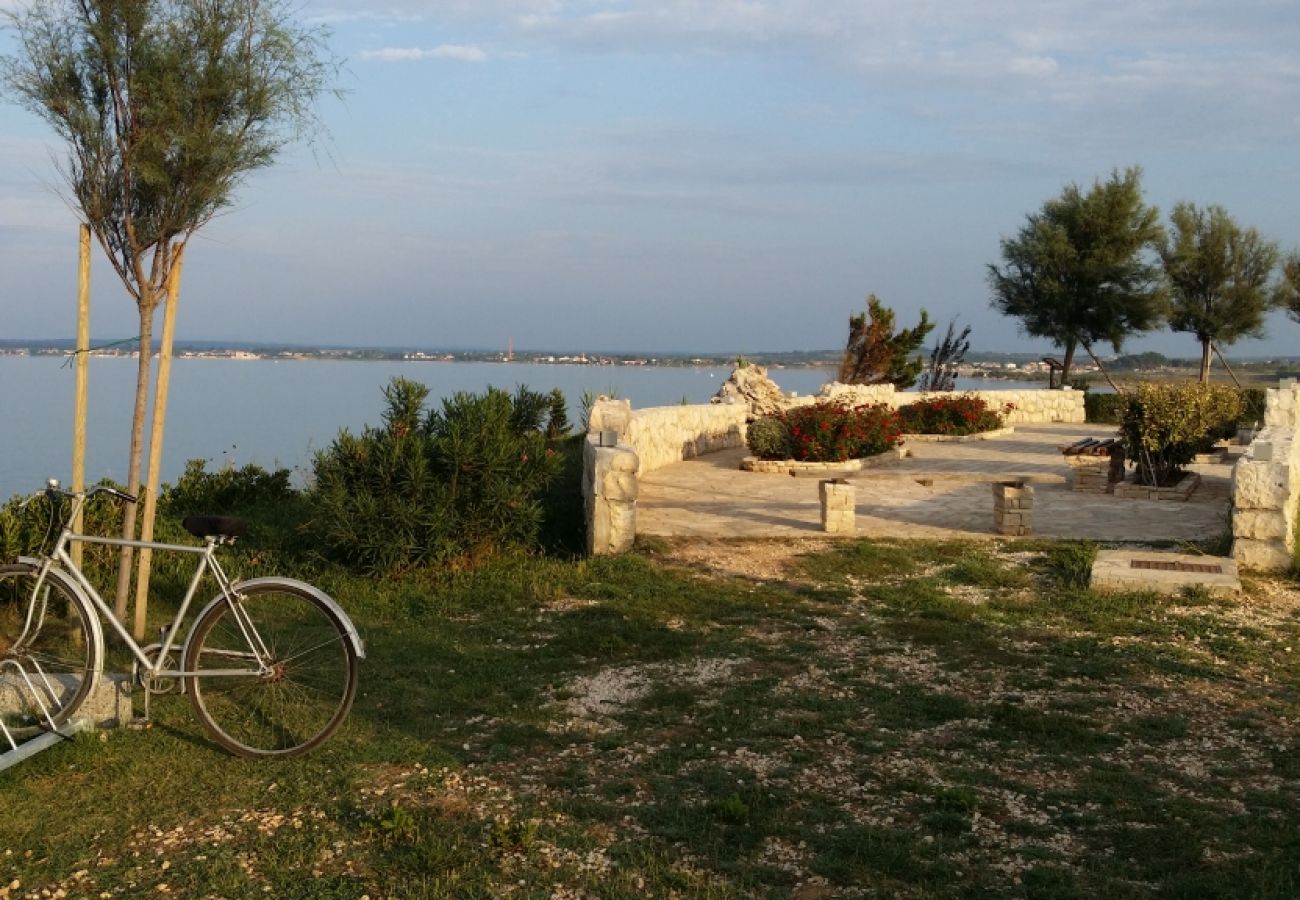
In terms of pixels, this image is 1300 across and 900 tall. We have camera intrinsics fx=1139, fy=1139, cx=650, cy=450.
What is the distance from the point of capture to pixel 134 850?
13.1ft

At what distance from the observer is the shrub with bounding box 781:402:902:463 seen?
655 inches

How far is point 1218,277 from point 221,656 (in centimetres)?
3477

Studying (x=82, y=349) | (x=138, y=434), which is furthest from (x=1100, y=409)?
(x=82, y=349)

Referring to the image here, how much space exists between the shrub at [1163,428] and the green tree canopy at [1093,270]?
1939 centimetres

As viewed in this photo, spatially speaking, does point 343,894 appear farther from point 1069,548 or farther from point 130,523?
point 1069,548

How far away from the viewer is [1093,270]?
3256cm

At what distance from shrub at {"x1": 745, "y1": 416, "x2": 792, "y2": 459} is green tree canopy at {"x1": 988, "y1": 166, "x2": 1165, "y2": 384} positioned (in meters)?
18.9

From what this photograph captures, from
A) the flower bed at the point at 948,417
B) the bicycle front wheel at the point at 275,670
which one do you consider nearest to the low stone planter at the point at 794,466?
the flower bed at the point at 948,417

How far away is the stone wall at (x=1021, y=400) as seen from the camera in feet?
77.7

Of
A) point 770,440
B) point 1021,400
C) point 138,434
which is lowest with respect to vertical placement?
point 770,440

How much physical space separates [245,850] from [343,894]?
21.9 inches

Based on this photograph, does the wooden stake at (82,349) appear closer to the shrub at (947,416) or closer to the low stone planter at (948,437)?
the low stone planter at (948,437)

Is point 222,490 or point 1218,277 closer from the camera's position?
point 222,490

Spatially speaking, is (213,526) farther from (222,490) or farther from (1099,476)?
(1099,476)
